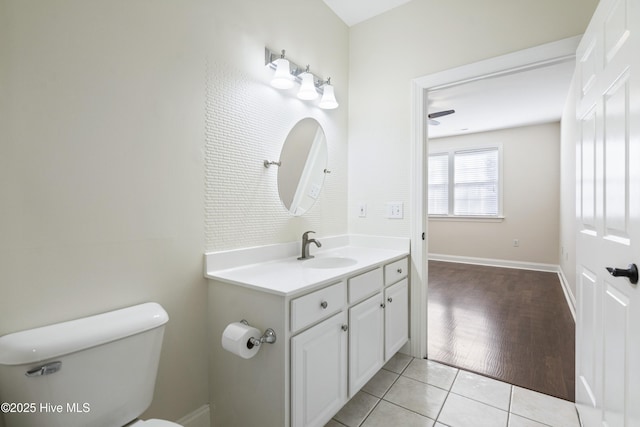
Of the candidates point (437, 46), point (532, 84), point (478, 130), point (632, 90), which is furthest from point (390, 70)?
point (478, 130)

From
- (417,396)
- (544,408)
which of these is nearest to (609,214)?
(544,408)

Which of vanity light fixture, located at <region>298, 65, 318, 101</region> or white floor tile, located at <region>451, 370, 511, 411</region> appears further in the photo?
vanity light fixture, located at <region>298, 65, 318, 101</region>

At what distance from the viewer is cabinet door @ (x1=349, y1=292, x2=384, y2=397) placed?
157 centimetres

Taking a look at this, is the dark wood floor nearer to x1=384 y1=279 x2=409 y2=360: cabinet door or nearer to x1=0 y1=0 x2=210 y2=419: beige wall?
x1=384 y1=279 x2=409 y2=360: cabinet door

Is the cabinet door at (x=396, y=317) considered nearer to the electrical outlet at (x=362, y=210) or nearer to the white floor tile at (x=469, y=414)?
the white floor tile at (x=469, y=414)

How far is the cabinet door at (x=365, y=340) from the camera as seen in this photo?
5.14ft

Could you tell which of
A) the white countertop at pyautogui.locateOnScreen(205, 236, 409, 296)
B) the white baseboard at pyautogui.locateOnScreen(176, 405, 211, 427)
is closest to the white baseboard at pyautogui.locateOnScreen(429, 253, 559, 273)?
the white countertop at pyautogui.locateOnScreen(205, 236, 409, 296)

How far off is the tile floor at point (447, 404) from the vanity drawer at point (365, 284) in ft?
2.02

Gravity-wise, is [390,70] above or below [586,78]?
above

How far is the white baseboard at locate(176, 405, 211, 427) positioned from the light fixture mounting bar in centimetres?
186

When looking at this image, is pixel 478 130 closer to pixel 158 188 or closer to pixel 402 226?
pixel 402 226

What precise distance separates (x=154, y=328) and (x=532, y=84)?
4.15 meters

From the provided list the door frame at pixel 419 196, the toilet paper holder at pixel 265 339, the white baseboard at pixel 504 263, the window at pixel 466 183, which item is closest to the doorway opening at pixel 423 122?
the door frame at pixel 419 196

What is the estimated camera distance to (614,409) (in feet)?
3.60
